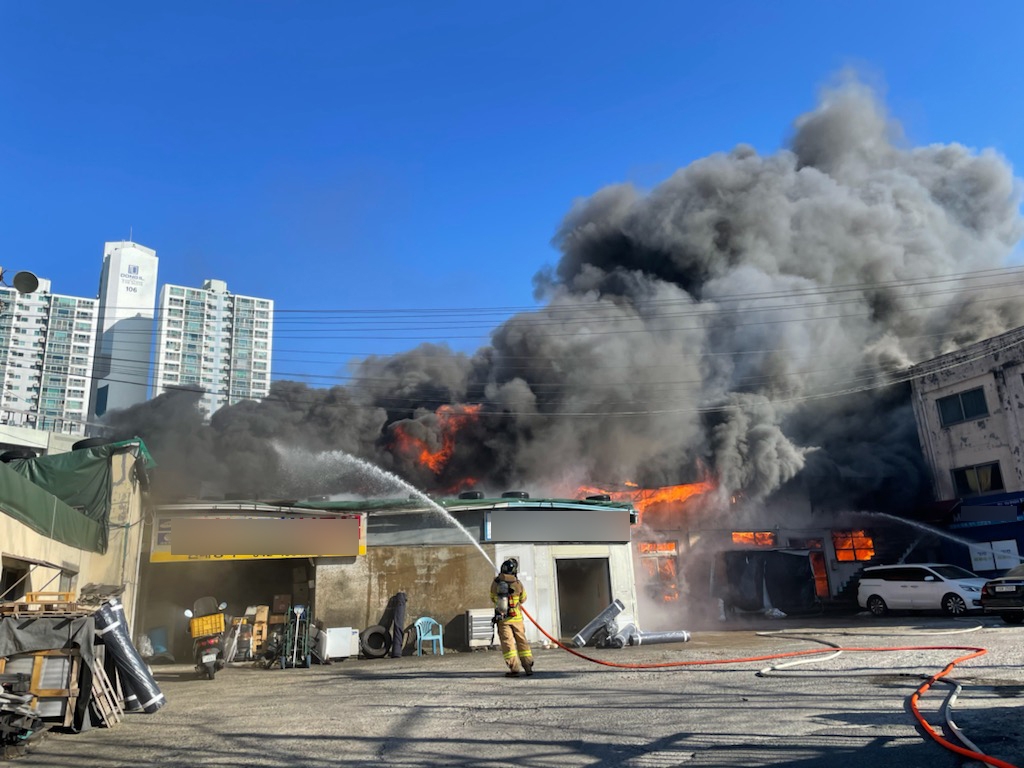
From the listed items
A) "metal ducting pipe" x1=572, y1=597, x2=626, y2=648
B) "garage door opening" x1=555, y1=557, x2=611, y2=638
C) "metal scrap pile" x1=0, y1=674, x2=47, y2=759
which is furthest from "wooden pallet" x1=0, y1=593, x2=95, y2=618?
"garage door opening" x1=555, y1=557, x2=611, y2=638

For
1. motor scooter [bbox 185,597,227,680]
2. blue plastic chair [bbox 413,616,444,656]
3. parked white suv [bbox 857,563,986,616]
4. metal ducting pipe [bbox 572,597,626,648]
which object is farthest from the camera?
parked white suv [bbox 857,563,986,616]

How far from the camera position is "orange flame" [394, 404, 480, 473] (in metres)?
35.0

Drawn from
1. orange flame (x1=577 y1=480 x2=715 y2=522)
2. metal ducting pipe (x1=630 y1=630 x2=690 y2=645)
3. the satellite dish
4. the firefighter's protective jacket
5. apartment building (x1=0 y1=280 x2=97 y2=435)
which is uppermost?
apartment building (x1=0 y1=280 x2=97 y2=435)

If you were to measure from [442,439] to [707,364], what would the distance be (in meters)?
14.1

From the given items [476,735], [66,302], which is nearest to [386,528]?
[476,735]

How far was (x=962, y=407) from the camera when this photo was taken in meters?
29.3

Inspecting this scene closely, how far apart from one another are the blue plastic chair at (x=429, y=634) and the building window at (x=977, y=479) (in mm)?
23217

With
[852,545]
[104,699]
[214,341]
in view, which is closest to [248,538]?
[104,699]

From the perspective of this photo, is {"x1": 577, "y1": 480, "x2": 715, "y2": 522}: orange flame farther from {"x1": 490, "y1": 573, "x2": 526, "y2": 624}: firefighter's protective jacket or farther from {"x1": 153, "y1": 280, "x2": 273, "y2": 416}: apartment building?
{"x1": 153, "y1": 280, "x2": 273, "y2": 416}: apartment building

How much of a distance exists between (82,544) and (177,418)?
28.9 m

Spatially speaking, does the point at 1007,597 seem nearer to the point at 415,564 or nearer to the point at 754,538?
the point at 754,538

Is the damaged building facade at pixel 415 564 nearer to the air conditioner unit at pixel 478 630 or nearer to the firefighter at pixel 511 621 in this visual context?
the air conditioner unit at pixel 478 630

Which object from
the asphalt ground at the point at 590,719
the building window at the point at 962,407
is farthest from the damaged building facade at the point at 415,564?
the building window at the point at 962,407

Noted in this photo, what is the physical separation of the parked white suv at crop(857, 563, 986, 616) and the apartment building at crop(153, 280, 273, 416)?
282 ft
